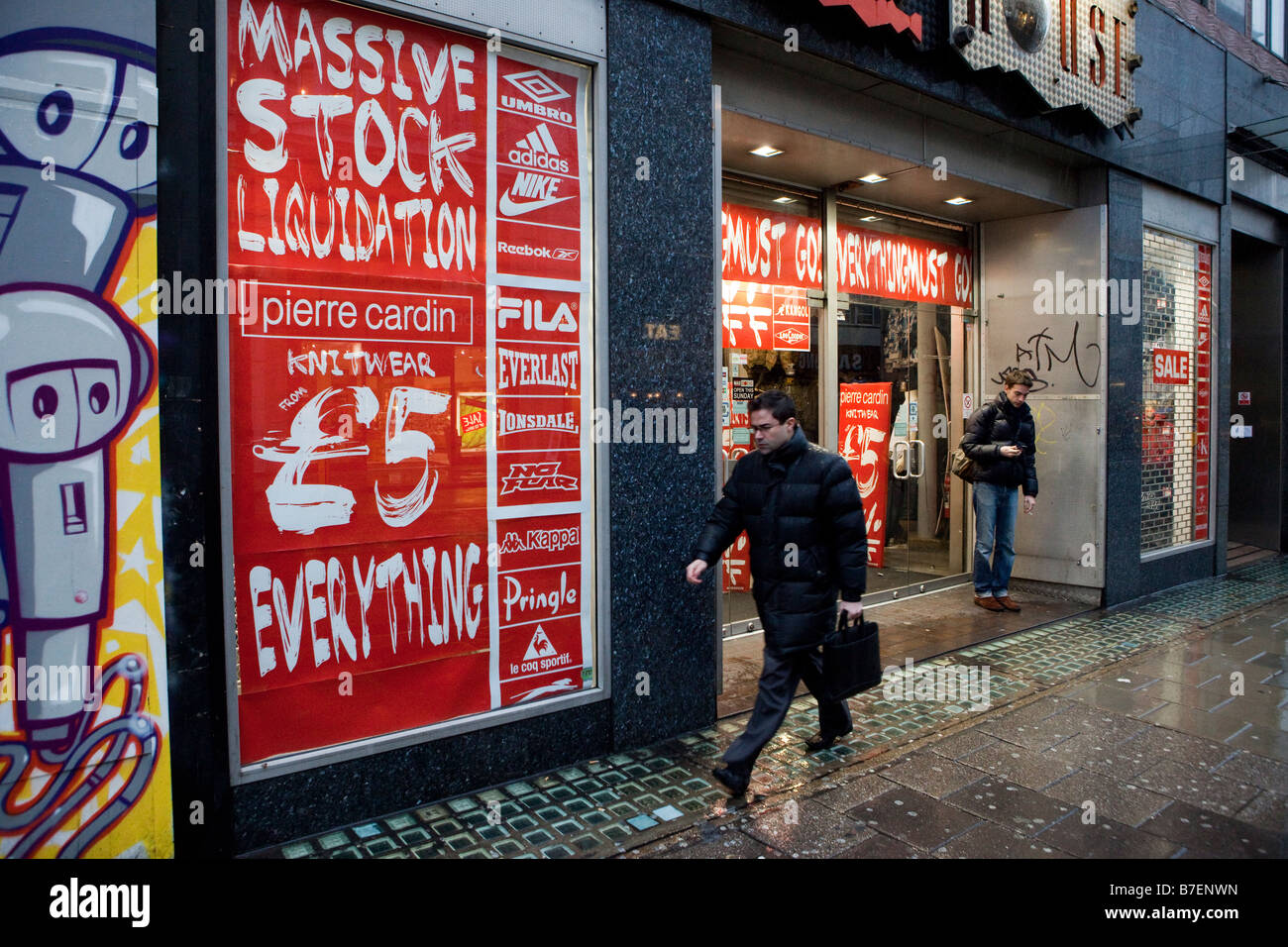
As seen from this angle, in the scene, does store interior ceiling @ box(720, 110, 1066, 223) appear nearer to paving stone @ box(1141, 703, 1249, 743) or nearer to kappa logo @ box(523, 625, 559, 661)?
kappa logo @ box(523, 625, 559, 661)

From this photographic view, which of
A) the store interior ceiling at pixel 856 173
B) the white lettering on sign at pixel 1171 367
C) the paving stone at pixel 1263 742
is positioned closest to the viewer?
the paving stone at pixel 1263 742

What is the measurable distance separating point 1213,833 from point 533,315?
3820mm

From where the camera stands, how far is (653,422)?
4672 mm

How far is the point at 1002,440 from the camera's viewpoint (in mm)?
7641

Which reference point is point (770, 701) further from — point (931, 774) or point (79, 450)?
point (79, 450)

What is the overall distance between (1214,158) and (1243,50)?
198 cm

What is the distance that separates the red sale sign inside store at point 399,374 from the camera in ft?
12.0

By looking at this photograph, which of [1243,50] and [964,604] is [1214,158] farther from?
[964,604]

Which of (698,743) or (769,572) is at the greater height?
(769,572)

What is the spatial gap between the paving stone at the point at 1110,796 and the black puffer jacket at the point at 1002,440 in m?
3.74

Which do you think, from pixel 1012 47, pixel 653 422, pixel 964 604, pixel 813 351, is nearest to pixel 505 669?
pixel 653 422

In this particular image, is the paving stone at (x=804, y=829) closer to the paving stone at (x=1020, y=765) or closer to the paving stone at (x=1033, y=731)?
the paving stone at (x=1020, y=765)

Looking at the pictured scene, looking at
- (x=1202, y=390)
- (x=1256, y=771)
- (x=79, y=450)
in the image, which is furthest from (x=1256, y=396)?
(x=79, y=450)

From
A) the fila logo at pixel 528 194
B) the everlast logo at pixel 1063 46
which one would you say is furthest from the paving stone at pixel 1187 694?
the fila logo at pixel 528 194
